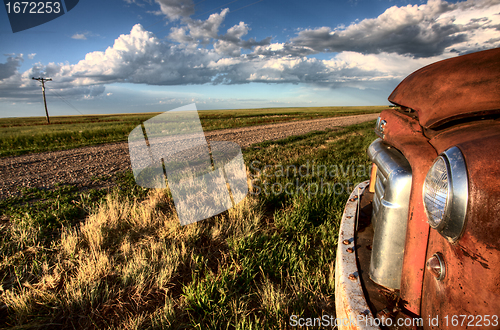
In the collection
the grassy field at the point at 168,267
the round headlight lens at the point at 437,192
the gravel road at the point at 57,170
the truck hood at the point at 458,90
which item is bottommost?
the grassy field at the point at 168,267

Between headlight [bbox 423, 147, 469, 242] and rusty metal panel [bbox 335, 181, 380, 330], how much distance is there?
0.50m

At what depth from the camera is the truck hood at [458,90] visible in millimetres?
1005

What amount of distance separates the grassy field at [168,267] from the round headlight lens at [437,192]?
1.24m

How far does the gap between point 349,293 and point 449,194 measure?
2.25ft

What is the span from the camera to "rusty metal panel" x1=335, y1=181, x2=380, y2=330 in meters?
1.04

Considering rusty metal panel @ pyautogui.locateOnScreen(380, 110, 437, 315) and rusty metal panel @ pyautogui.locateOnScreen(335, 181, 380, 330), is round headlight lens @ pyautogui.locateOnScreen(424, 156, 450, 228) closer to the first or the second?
rusty metal panel @ pyautogui.locateOnScreen(380, 110, 437, 315)

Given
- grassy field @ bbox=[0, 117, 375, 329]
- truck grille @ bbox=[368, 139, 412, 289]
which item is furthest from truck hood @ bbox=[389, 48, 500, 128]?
grassy field @ bbox=[0, 117, 375, 329]

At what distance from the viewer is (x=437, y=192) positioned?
867mm

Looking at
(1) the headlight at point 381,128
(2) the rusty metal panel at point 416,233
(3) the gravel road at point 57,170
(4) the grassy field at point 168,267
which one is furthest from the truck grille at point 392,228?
(3) the gravel road at point 57,170

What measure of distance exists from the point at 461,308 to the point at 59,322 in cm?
239

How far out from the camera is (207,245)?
2.66 m

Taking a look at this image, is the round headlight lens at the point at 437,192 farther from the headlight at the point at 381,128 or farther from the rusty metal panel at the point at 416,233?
the headlight at the point at 381,128

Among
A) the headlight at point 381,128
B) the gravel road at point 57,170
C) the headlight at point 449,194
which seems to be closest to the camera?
the headlight at point 449,194

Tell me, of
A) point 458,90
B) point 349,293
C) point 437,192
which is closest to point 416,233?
point 437,192
